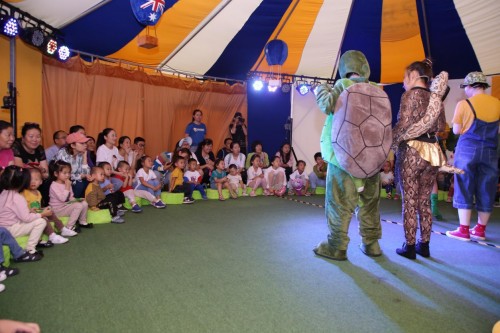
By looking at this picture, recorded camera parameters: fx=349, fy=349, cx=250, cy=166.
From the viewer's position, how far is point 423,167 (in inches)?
108

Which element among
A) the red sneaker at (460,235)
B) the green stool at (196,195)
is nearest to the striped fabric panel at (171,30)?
the green stool at (196,195)

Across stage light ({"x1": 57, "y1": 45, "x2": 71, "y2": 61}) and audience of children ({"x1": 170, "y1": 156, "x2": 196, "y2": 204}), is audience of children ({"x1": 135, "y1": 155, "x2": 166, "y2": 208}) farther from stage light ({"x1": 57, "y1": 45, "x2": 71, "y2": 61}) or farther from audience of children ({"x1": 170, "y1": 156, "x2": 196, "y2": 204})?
stage light ({"x1": 57, "y1": 45, "x2": 71, "y2": 61})

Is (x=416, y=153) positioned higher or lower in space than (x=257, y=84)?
lower

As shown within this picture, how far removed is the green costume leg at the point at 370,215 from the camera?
2.75 m

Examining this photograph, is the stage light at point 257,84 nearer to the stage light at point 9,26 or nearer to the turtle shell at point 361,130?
the stage light at point 9,26

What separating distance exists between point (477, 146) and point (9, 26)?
15.9ft

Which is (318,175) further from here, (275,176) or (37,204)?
(37,204)

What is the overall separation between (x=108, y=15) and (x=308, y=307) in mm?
4312

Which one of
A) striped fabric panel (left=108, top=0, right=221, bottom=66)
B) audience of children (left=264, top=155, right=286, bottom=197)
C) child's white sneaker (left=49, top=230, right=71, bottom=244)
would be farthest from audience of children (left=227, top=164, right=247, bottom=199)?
child's white sneaker (left=49, top=230, right=71, bottom=244)

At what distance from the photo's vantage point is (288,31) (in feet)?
18.9

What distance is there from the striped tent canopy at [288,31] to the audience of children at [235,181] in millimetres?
2051

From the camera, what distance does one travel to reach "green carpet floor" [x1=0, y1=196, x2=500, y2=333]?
177 centimetres

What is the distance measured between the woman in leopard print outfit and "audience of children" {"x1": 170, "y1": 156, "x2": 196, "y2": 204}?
10.7 ft

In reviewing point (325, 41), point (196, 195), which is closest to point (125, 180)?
point (196, 195)
